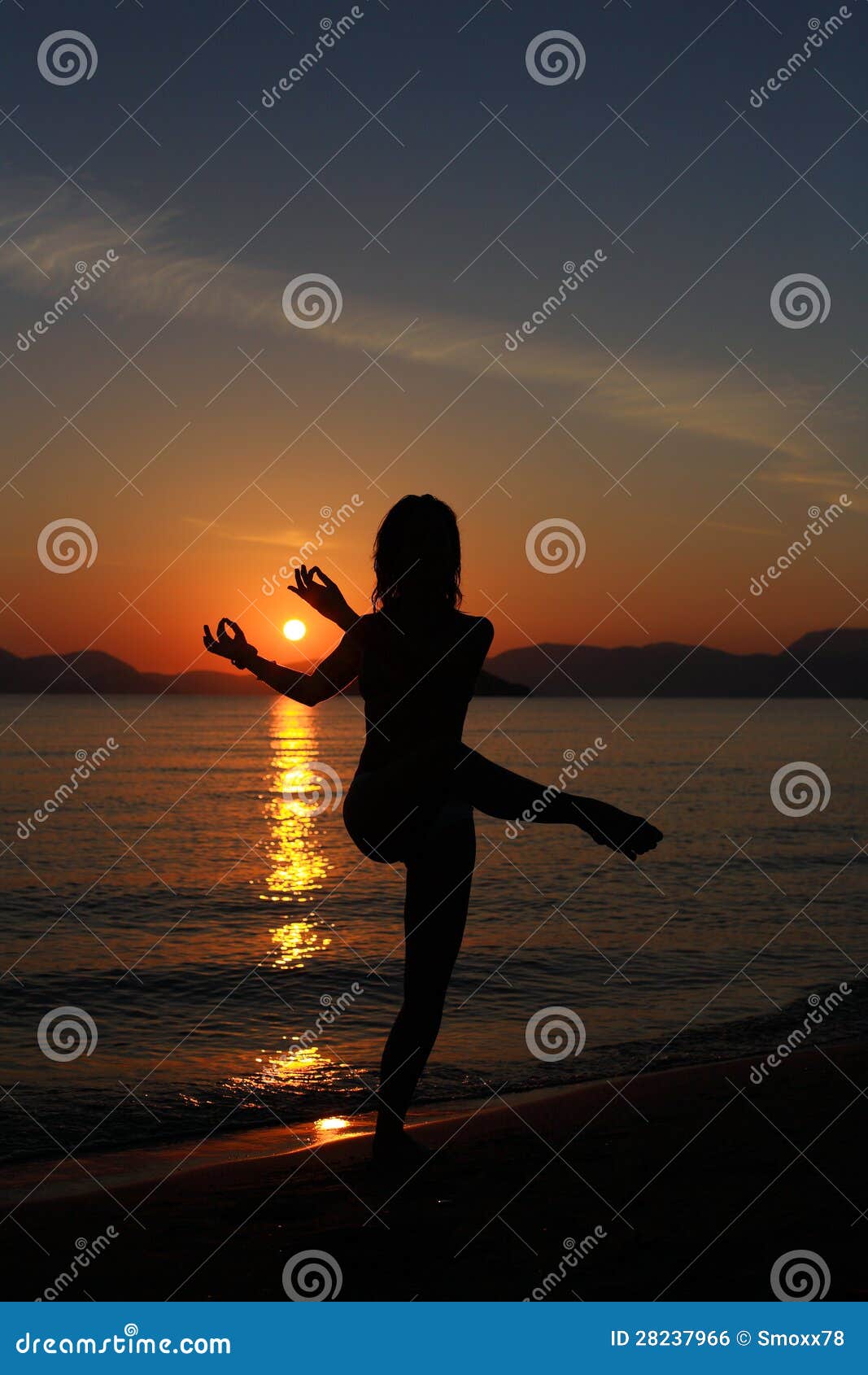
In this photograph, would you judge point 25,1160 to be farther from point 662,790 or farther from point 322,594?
point 662,790

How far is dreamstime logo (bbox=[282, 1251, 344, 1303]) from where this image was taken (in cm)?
316

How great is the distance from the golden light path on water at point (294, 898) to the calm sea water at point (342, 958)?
5 centimetres

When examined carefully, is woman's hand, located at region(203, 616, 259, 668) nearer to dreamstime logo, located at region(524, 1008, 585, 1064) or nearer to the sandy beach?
the sandy beach

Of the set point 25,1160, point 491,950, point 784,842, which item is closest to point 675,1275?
point 25,1160

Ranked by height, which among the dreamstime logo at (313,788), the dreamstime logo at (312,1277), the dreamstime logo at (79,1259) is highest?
the dreamstime logo at (313,788)

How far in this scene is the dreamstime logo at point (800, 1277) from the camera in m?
3.13

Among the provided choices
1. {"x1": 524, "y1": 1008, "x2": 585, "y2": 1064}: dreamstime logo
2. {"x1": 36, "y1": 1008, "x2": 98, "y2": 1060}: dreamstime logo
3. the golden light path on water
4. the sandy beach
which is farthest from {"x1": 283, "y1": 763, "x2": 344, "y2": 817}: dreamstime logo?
the sandy beach

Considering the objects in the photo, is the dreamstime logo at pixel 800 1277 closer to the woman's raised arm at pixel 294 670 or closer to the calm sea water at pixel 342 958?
the woman's raised arm at pixel 294 670

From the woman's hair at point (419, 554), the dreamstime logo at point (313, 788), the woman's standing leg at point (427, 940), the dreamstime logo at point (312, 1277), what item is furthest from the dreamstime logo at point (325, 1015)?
the dreamstime logo at point (313, 788)

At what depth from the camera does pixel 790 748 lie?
236 feet

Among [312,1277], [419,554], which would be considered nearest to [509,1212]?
[312,1277]

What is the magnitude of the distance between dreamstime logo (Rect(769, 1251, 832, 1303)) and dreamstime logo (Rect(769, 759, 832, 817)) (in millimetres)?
29478

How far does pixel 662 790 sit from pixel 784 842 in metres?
15.3
